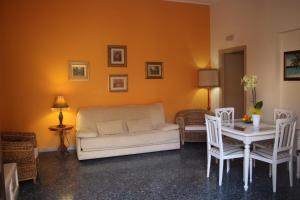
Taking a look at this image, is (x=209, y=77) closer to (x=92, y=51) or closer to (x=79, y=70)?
(x=92, y=51)

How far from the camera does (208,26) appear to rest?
667 cm

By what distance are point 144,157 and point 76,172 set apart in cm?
135

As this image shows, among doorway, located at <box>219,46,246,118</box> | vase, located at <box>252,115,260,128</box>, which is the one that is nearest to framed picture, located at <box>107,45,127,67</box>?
doorway, located at <box>219,46,246,118</box>

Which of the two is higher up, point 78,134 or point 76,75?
point 76,75

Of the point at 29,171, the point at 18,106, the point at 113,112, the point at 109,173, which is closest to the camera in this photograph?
the point at 29,171

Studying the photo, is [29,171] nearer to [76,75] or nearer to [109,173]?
[109,173]

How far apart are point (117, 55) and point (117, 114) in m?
1.33

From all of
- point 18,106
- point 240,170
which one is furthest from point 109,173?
point 18,106

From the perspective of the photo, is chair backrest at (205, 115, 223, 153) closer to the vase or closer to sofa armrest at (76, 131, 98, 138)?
the vase

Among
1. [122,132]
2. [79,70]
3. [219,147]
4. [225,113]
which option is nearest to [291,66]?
[225,113]

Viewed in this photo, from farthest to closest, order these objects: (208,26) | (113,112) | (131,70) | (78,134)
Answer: (208,26) < (131,70) < (113,112) < (78,134)

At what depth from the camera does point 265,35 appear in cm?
505

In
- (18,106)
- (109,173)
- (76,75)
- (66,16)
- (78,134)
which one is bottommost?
(109,173)

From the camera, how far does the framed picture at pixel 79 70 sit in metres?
5.51
